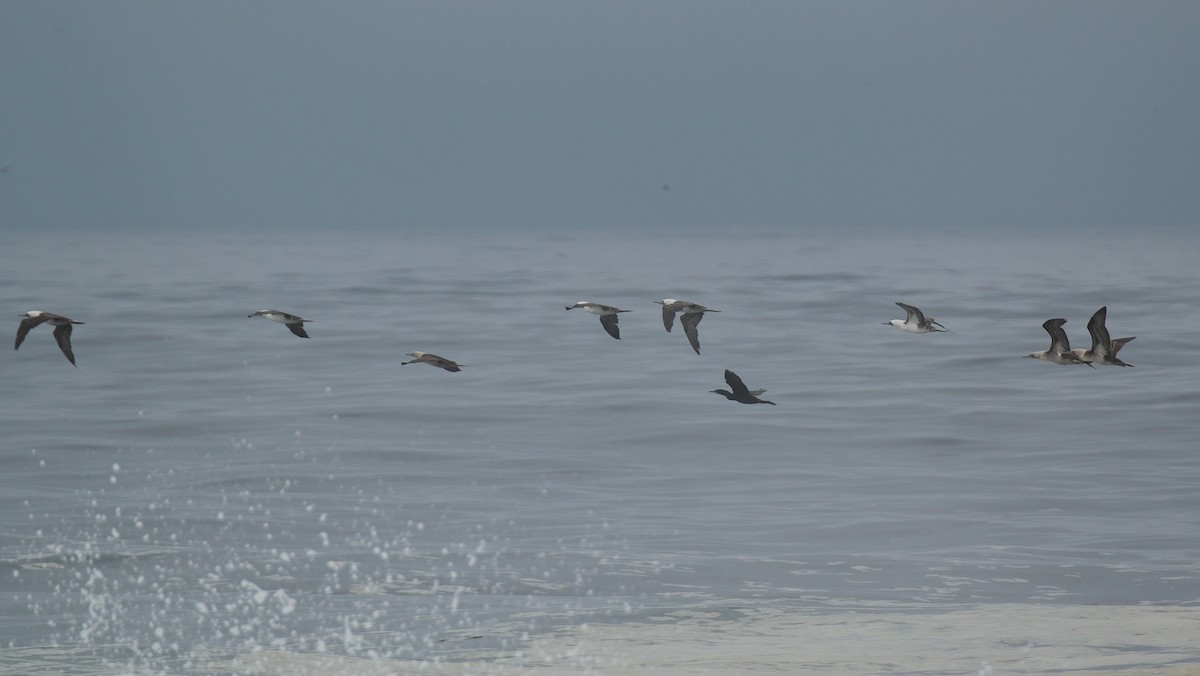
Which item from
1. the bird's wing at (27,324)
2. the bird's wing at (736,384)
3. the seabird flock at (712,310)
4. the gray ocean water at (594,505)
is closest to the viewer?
the gray ocean water at (594,505)

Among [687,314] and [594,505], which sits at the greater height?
[687,314]

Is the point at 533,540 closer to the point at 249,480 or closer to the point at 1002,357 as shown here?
the point at 249,480

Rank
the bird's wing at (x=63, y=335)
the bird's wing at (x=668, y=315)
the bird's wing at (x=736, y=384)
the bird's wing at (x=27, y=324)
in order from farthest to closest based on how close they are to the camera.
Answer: the bird's wing at (x=668, y=315), the bird's wing at (x=736, y=384), the bird's wing at (x=63, y=335), the bird's wing at (x=27, y=324)

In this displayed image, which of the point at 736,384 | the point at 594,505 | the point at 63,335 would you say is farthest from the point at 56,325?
the point at 594,505

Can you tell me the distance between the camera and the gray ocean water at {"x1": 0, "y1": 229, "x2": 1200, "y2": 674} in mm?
13086

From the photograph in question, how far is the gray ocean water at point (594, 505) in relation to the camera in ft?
42.9

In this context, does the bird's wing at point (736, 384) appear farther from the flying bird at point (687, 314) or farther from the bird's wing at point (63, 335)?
the bird's wing at point (63, 335)

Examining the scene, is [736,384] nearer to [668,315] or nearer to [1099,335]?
[668,315]

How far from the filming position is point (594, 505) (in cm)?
1912

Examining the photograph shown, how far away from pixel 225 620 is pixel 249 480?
710 centimetres

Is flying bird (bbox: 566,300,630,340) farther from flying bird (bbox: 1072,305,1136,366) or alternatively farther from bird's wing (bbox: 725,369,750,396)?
flying bird (bbox: 1072,305,1136,366)

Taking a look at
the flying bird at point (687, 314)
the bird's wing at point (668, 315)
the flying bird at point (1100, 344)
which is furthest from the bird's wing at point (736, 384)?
the flying bird at point (1100, 344)

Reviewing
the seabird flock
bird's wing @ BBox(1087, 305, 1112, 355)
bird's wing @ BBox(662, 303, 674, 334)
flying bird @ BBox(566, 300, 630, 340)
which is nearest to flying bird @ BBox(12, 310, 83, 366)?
the seabird flock

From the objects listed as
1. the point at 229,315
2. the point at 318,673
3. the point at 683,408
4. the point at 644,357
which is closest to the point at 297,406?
the point at 683,408
